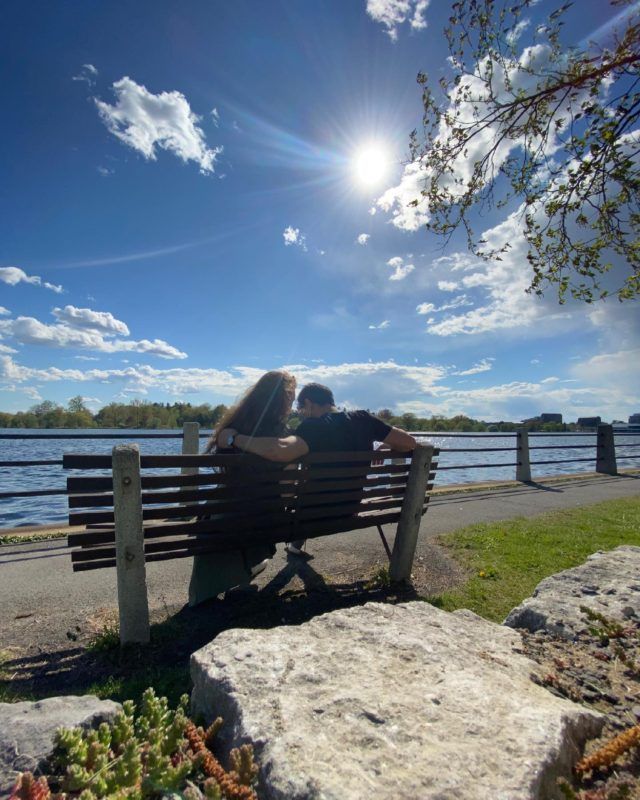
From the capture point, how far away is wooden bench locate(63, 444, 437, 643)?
282cm

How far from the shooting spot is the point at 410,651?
208cm

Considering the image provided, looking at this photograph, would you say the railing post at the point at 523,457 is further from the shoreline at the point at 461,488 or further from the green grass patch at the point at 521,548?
the green grass patch at the point at 521,548

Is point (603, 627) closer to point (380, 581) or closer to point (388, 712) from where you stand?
point (388, 712)

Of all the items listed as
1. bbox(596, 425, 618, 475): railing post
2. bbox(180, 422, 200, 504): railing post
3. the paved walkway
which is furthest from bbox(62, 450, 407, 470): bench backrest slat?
bbox(596, 425, 618, 475): railing post

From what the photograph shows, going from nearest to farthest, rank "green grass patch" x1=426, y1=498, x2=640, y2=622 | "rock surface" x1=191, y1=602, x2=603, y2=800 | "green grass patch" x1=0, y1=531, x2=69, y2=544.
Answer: "rock surface" x1=191, y1=602, x2=603, y2=800 < "green grass patch" x1=426, y1=498, x2=640, y2=622 < "green grass patch" x1=0, y1=531, x2=69, y2=544

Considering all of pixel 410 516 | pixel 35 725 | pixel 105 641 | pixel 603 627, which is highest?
pixel 410 516

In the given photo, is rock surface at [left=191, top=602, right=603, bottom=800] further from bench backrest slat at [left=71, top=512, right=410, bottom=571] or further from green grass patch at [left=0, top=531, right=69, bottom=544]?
green grass patch at [left=0, top=531, right=69, bottom=544]

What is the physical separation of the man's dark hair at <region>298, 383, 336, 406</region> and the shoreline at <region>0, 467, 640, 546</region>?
262 cm

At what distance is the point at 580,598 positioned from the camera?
3035 mm

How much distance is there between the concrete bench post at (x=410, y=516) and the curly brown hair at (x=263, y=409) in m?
1.29

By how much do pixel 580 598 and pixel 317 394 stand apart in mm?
2642

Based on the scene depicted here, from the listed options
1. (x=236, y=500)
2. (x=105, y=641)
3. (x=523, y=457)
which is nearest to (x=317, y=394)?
(x=236, y=500)

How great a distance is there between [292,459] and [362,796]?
238 cm

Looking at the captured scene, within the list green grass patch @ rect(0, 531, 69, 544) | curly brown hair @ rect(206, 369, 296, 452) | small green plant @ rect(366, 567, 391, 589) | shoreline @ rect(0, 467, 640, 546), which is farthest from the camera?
shoreline @ rect(0, 467, 640, 546)
